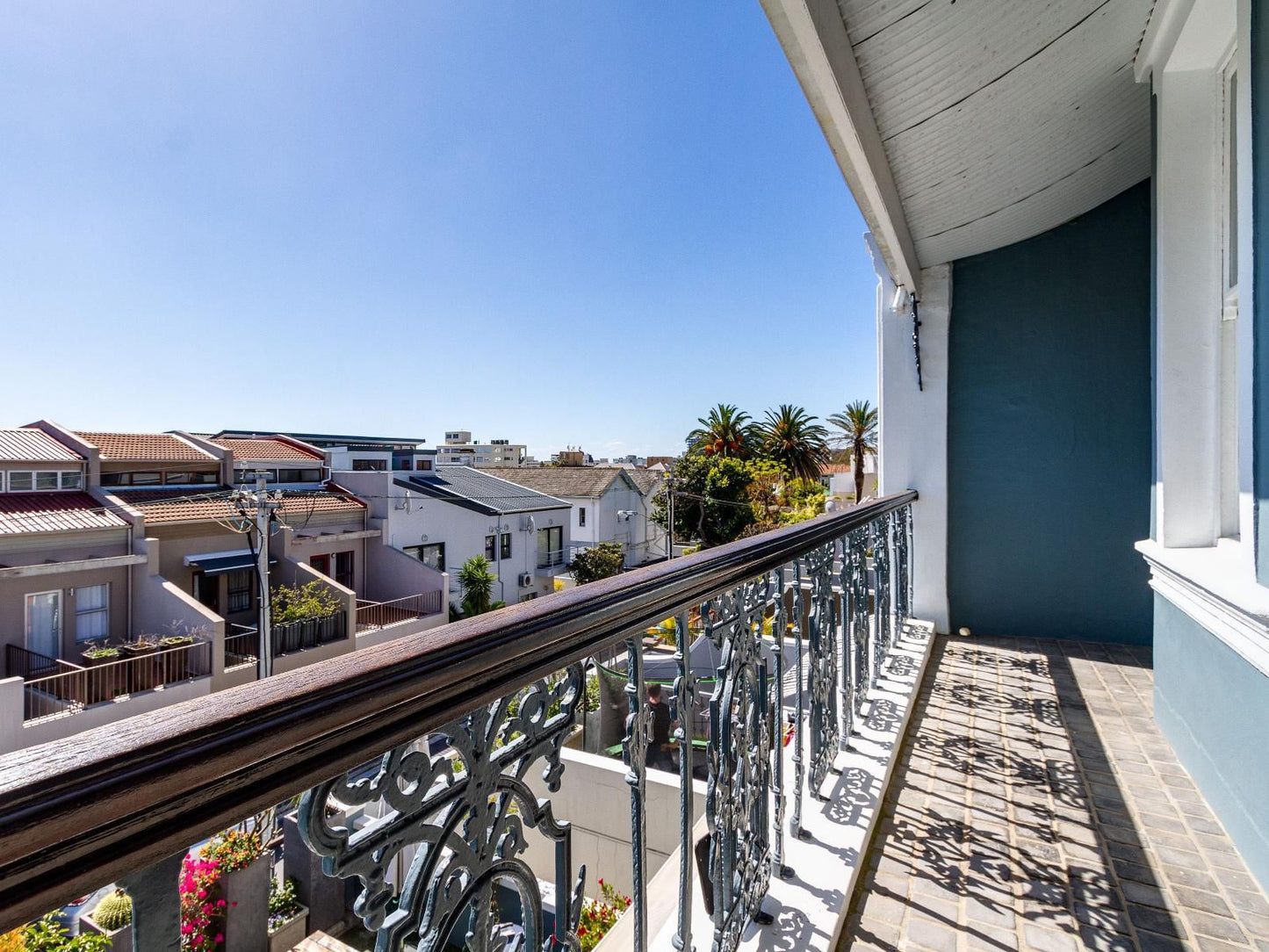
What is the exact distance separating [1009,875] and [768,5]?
212cm

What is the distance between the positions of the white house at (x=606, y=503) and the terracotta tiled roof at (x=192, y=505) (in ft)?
27.1

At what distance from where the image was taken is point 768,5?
4.11 ft

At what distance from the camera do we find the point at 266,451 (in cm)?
1534

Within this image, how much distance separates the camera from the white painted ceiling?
1.74 metres

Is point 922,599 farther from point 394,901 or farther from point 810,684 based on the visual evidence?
point 394,901

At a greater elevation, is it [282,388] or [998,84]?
[282,388]

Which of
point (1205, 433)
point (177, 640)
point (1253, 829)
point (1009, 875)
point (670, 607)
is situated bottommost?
point (177, 640)

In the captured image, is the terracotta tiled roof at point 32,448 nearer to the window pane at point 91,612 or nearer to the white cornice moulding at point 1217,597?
the window pane at point 91,612

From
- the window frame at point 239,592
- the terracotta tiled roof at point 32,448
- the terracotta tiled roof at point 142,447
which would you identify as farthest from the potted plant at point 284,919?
the terracotta tiled roof at point 142,447

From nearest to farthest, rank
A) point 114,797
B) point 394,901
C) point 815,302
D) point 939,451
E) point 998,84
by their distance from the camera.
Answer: point 114,797
point 394,901
point 998,84
point 939,451
point 815,302

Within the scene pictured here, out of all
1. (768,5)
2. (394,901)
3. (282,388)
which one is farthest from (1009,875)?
(282,388)

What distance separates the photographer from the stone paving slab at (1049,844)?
1.36 meters

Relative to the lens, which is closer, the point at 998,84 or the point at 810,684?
the point at 810,684

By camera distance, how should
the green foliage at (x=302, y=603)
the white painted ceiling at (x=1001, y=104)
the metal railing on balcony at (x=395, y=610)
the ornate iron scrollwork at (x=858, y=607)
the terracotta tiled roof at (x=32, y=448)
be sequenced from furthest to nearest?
the metal railing on balcony at (x=395, y=610) < the green foliage at (x=302, y=603) < the terracotta tiled roof at (x=32, y=448) < the ornate iron scrollwork at (x=858, y=607) < the white painted ceiling at (x=1001, y=104)
